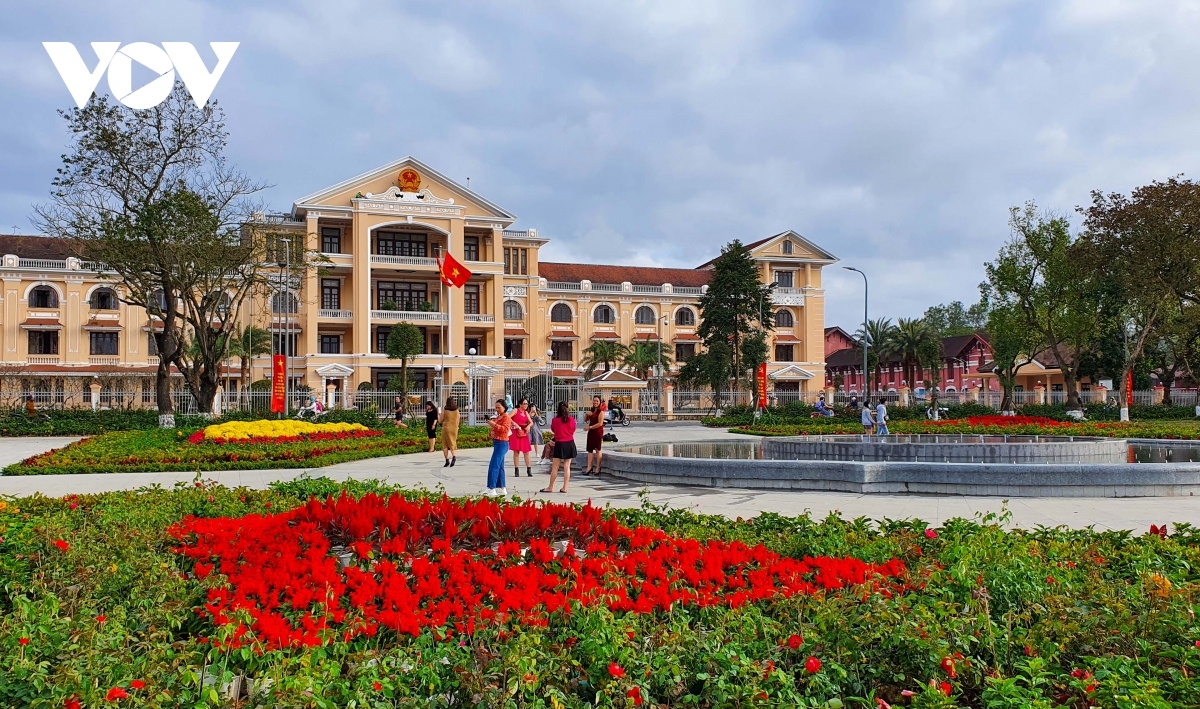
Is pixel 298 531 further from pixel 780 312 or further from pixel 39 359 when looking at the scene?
pixel 780 312

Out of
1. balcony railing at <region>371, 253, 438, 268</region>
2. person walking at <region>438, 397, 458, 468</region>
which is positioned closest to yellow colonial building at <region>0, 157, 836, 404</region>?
balcony railing at <region>371, 253, 438, 268</region>

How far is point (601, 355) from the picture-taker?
204ft

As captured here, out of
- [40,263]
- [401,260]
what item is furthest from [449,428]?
[40,263]

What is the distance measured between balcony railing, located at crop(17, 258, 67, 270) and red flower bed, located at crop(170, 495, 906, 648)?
56.2 m

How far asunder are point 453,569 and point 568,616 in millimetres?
1069

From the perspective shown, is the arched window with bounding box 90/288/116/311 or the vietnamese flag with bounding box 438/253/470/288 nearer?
the vietnamese flag with bounding box 438/253/470/288

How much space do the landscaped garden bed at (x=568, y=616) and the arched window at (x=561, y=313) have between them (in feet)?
189

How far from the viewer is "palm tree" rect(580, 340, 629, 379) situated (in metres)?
62.2

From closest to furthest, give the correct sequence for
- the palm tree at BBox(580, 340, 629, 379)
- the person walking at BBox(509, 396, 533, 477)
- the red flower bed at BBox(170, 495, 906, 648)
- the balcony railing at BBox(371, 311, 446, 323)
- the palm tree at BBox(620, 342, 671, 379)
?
1. the red flower bed at BBox(170, 495, 906, 648)
2. the person walking at BBox(509, 396, 533, 477)
3. the balcony railing at BBox(371, 311, 446, 323)
4. the palm tree at BBox(580, 340, 629, 379)
5. the palm tree at BBox(620, 342, 671, 379)

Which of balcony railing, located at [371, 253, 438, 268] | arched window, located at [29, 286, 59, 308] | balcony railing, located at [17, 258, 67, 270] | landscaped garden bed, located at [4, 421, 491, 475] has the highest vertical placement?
balcony railing, located at [17, 258, 67, 270]

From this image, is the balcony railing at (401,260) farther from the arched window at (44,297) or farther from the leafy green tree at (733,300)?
the arched window at (44,297)

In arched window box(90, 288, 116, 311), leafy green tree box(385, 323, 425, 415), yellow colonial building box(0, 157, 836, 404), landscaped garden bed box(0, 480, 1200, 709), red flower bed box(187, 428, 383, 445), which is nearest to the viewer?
landscaped garden bed box(0, 480, 1200, 709)

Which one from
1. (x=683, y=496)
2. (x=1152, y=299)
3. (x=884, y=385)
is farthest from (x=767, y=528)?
(x=884, y=385)

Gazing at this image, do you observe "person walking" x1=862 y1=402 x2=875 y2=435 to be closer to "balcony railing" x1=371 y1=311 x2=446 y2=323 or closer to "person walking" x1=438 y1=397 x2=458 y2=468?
"person walking" x1=438 y1=397 x2=458 y2=468
